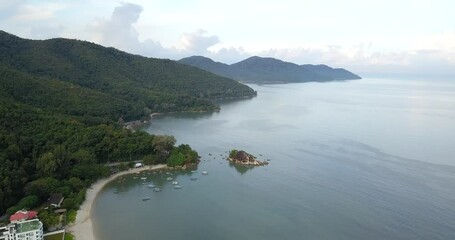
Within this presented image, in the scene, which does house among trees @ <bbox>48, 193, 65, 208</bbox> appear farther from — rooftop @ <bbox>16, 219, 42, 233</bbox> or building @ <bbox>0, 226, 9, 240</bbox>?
rooftop @ <bbox>16, 219, 42, 233</bbox>

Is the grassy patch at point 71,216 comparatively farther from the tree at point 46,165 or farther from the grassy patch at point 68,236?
the tree at point 46,165

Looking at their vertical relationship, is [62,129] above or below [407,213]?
above

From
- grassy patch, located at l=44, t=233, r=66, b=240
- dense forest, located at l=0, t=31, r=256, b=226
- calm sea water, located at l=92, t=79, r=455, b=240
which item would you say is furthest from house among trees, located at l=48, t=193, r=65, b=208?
grassy patch, located at l=44, t=233, r=66, b=240

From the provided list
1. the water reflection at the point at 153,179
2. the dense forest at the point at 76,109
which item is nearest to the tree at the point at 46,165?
the dense forest at the point at 76,109

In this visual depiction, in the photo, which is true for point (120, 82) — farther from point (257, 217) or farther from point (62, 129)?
point (257, 217)

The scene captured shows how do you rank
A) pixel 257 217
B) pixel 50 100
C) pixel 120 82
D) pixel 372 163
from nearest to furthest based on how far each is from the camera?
pixel 257 217
pixel 372 163
pixel 50 100
pixel 120 82

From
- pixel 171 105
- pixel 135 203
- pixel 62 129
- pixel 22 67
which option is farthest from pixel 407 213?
pixel 22 67

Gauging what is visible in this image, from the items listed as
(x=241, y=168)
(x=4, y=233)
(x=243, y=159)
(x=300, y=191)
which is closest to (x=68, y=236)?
(x=4, y=233)
